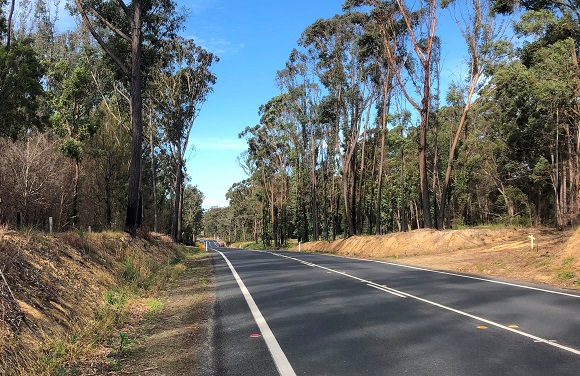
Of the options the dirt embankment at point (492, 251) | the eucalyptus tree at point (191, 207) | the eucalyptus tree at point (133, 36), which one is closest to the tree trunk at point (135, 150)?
the eucalyptus tree at point (133, 36)

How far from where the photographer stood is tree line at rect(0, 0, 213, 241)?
64.2ft

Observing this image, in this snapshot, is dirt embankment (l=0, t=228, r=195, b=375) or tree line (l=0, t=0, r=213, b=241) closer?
dirt embankment (l=0, t=228, r=195, b=375)

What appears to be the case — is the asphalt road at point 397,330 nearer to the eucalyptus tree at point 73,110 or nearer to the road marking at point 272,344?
the road marking at point 272,344

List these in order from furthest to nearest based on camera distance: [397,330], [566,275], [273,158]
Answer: [273,158] < [566,275] < [397,330]

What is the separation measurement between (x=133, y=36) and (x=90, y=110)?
51.9 feet

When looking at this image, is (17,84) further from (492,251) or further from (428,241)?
(492,251)

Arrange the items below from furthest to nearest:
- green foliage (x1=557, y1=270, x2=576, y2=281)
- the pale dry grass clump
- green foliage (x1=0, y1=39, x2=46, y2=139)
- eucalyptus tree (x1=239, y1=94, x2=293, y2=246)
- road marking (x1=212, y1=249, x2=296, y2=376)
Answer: eucalyptus tree (x1=239, y1=94, x2=293, y2=246), the pale dry grass clump, green foliage (x1=0, y1=39, x2=46, y2=139), green foliage (x1=557, y1=270, x2=576, y2=281), road marking (x1=212, y1=249, x2=296, y2=376)

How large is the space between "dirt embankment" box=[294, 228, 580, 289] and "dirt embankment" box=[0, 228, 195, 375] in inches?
457

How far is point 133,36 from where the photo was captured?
19297 millimetres

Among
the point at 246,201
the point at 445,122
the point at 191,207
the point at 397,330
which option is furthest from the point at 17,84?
the point at 191,207

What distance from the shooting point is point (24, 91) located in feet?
70.2

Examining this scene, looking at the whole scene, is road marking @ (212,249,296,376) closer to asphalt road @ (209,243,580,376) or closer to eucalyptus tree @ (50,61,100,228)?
asphalt road @ (209,243,580,376)

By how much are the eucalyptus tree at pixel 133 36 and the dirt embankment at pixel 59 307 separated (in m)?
7.97

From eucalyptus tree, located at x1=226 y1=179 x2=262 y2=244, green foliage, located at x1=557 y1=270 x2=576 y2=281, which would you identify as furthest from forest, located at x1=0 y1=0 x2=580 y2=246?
eucalyptus tree, located at x1=226 y1=179 x2=262 y2=244
